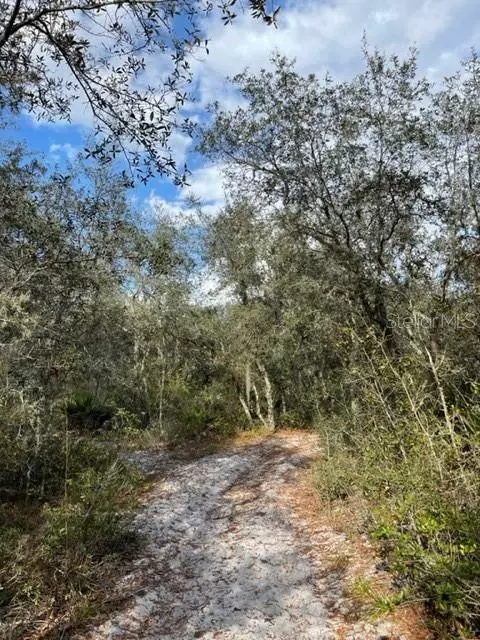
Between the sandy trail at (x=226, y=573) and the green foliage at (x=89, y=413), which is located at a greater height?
the green foliage at (x=89, y=413)

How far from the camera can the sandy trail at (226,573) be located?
458 cm

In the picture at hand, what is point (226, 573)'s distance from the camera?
18.9 ft

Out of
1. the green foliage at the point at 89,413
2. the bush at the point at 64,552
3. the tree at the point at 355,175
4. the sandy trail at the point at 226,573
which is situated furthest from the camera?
the green foliage at the point at 89,413

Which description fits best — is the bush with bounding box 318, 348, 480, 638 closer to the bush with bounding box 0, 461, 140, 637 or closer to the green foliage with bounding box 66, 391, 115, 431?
the bush with bounding box 0, 461, 140, 637

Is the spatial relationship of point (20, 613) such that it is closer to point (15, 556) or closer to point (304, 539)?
point (15, 556)

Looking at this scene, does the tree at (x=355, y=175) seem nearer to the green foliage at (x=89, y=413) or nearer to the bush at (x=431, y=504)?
the bush at (x=431, y=504)

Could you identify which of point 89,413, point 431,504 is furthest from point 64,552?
point 89,413

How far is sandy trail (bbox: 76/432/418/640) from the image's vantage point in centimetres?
458

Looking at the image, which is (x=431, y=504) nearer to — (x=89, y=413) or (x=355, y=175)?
(x=355, y=175)

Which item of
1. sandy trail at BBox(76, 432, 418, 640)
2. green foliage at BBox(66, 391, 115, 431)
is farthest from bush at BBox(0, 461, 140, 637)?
green foliage at BBox(66, 391, 115, 431)

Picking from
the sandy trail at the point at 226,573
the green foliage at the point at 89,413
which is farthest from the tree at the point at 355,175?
the green foliage at the point at 89,413

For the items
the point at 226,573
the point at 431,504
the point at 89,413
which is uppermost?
the point at 89,413

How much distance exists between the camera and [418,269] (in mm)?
9320

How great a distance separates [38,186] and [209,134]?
3.99m
